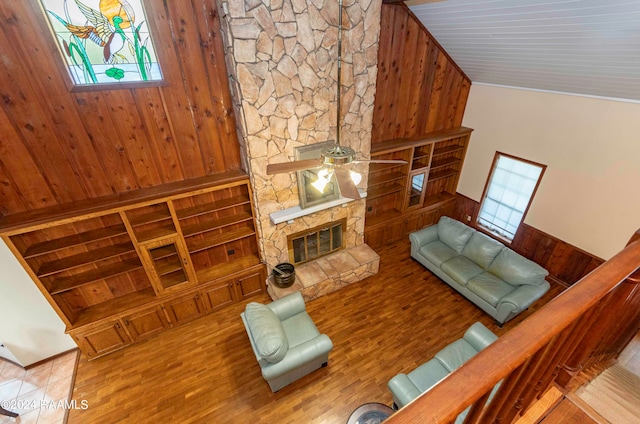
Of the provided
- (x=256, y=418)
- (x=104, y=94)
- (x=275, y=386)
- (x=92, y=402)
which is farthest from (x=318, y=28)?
(x=92, y=402)

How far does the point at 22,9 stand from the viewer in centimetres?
255

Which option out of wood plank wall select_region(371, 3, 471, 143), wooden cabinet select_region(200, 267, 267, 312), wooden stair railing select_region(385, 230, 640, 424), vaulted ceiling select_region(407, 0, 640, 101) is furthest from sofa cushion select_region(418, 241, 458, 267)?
wooden stair railing select_region(385, 230, 640, 424)

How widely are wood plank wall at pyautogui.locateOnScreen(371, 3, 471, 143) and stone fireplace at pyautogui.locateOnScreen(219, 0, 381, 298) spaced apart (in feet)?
2.45

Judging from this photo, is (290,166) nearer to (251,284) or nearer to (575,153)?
(251,284)

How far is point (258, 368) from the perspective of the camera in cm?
380

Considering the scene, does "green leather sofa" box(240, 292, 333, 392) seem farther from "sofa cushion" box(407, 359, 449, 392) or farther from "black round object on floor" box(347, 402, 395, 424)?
"sofa cushion" box(407, 359, 449, 392)

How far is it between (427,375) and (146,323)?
12.6 ft

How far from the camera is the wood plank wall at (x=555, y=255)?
469 cm

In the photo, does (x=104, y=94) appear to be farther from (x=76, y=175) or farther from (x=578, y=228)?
(x=578, y=228)

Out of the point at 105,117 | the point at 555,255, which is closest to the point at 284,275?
the point at 105,117

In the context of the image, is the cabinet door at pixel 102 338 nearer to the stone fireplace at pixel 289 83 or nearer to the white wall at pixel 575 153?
the stone fireplace at pixel 289 83

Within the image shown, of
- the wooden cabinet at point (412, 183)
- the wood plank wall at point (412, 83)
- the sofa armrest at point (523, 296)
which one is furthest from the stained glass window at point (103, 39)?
the sofa armrest at point (523, 296)

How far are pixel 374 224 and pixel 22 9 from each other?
5.29 m

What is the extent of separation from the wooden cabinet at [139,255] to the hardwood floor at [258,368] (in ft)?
1.42
